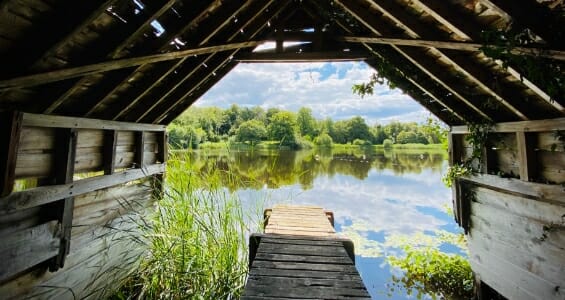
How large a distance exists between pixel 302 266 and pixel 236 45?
226 cm

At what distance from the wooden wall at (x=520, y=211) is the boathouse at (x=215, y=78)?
0.05ft

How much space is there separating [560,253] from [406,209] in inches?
264

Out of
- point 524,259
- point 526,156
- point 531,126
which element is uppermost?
point 531,126

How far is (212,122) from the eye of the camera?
3.88m

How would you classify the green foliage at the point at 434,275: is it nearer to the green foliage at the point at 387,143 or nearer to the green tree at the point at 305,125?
the green tree at the point at 305,125

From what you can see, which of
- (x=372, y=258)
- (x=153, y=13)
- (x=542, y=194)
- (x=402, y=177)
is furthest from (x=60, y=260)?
(x=402, y=177)

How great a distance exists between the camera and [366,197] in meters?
9.86

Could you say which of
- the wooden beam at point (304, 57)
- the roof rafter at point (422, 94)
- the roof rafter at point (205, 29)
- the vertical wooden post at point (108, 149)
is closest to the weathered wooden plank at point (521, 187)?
the roof rafter at point (422, 94)

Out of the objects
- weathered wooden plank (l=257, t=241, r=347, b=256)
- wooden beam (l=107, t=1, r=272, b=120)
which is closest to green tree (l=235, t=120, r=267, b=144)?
wooden beam (l=107, t=1, r=272, b=120)

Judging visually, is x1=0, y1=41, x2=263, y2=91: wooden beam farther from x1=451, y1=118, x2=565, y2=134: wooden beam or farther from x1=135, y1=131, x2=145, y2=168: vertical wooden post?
x1=451, y1=118, x2=565, y2=134: wooden beam

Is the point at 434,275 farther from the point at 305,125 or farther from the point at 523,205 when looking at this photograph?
the point at 305,125

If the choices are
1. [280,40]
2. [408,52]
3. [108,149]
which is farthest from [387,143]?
[108,149]

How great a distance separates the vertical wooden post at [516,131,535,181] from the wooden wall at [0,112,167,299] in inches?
139

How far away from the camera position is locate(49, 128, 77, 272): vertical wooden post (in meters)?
2.09
